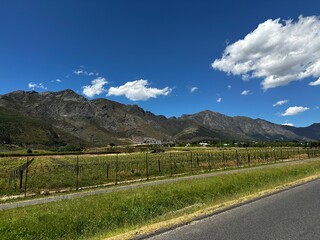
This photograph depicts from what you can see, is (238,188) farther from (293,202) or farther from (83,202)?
(83,202)

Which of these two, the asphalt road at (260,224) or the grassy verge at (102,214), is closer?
the asphalt road at (260,224)

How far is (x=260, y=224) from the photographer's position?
10.8m

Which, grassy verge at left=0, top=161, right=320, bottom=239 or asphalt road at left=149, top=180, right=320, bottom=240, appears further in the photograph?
grassy verge at left=0, top=161, right=320, bottom=239

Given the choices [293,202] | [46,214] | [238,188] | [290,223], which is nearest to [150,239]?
[290,223]

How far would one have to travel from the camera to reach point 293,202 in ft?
49.0

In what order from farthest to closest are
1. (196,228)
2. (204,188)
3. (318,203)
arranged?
(204,188), (318,203), (196,228)

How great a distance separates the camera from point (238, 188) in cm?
2433

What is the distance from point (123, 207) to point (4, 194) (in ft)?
49.2

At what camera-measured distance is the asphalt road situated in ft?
31.1

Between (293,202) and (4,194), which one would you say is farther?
(4,194)

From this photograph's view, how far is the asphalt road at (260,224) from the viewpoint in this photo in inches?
373

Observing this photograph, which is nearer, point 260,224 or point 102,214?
point 260,224

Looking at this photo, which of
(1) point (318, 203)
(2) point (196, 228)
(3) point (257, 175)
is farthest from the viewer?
(3) point (257, 175)

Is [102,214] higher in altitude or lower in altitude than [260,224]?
lower
